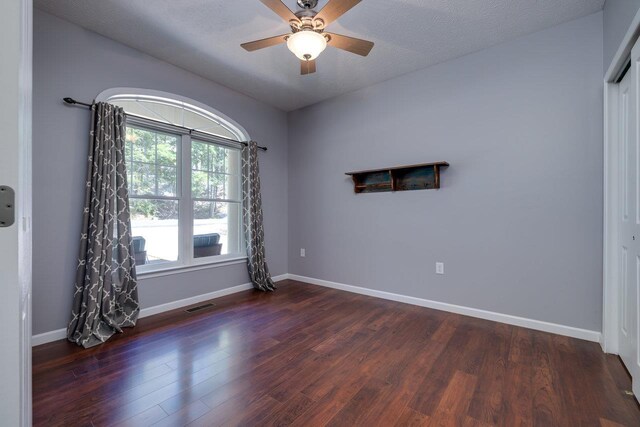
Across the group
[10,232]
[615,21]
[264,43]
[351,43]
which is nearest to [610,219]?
[615,21]

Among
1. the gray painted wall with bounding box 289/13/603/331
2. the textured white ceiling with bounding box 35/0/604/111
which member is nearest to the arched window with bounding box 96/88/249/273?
the textured white ceiling with bounding box 35/0/604/111

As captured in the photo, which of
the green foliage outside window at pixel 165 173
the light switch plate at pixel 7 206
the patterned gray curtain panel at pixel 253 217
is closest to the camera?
the light switch plate at pixel 7 206

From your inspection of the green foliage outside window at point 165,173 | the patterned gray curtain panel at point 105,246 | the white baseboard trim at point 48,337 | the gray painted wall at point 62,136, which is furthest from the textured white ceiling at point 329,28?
the white baseboard trim at point 48,337

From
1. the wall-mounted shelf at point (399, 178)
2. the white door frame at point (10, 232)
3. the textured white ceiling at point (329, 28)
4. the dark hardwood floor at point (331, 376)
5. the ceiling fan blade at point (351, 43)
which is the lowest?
the dark hardwood floor at point (331, 376)

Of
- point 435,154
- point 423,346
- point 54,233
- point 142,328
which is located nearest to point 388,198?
point 435,154

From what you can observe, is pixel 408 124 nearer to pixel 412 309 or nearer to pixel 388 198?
pixel 388 198

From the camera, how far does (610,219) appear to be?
7.31 ft

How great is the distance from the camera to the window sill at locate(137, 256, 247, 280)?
309cm

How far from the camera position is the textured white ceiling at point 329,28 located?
2.38 metres

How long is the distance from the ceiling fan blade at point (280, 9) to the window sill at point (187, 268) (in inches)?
110

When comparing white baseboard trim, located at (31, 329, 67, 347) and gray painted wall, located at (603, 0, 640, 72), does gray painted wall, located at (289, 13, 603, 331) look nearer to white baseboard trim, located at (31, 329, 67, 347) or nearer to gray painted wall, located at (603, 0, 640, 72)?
gray painted wall, located at (603, 0, 640, 72)

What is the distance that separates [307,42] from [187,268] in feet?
9.21

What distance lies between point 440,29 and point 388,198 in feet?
6.03

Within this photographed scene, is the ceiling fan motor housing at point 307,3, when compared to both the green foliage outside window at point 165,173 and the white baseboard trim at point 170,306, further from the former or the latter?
the white baseboard trim at point 170,306
